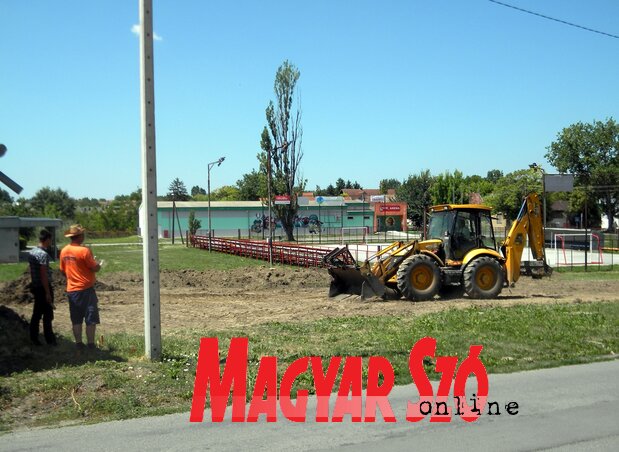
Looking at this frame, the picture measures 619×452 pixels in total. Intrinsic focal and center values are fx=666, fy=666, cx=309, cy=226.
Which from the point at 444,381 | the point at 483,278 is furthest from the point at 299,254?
the point at 444,381

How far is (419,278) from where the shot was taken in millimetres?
17156

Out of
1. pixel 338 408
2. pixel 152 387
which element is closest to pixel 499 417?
pixel 338 408

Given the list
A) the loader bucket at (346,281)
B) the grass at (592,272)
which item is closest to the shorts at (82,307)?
the loader bucket at (346,281)

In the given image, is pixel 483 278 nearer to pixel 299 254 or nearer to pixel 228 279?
pixel 228 279

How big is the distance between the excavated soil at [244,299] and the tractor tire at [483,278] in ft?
1.12

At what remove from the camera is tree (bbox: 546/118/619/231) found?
80.2 m

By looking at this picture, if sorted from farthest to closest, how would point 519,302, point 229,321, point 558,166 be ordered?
point 558,166 < point 519,302 < point 229,321

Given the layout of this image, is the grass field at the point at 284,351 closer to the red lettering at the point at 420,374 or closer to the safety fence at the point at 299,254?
the red lettering at the point at 420,374

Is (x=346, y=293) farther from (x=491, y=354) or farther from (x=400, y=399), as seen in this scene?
(x=400, y=399)

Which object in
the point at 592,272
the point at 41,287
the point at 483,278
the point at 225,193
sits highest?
the point at 225,193

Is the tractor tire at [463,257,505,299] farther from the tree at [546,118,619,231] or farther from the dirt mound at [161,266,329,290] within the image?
the tree at [546,118,619,231]

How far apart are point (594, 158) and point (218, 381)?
82737 millimetres

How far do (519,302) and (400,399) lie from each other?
10.6m

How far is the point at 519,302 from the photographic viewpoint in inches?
677
